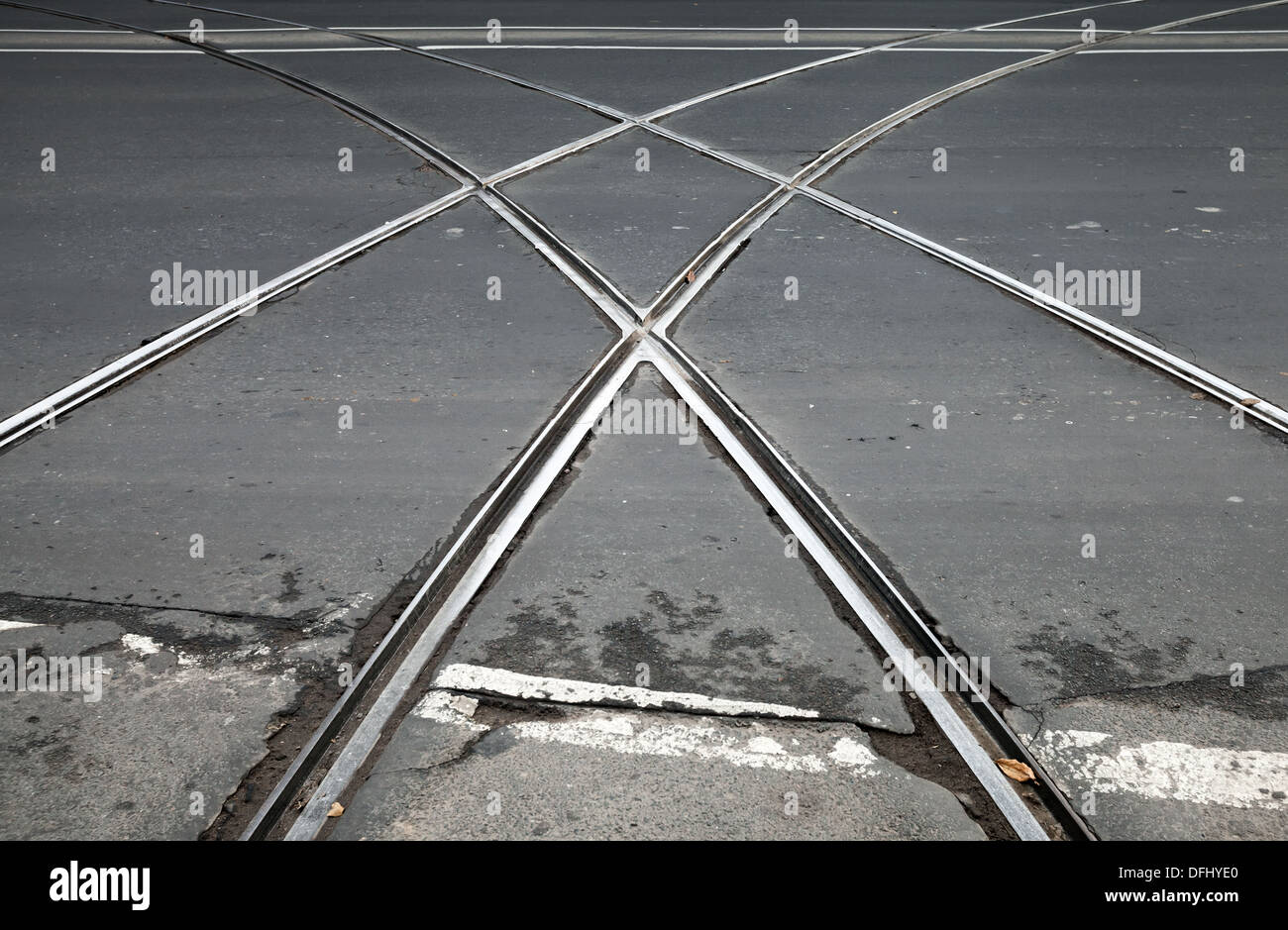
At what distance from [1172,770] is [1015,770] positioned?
1.49 feet

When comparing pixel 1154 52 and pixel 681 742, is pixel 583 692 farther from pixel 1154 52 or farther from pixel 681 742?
pixel 1154 52

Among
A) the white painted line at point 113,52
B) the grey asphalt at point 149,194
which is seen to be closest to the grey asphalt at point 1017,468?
the grey asphalt at point 149,194

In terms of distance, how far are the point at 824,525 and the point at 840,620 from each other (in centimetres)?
63

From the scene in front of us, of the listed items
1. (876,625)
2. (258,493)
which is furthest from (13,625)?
→ (876,625)

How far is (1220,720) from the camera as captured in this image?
11.0ft

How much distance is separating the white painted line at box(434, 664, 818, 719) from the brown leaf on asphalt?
562mm

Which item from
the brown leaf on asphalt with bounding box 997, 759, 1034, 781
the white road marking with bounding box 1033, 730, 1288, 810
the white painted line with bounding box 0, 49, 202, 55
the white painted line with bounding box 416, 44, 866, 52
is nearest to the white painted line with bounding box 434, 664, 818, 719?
the brown leaf on asphalt with bounding box 997, 759, 1034, 781

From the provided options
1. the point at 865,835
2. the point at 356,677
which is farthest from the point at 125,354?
the point at 865,835

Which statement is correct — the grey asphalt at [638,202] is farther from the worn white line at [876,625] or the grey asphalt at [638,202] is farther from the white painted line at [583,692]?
the white painted line at [583,692]

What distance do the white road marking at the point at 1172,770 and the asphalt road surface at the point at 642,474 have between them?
15 millimetres

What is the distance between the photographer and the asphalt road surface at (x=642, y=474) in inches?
125

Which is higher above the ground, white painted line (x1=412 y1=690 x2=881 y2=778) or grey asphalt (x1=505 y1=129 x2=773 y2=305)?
grey asphalt (x1=505 y1=129 x2=773 y2=305)

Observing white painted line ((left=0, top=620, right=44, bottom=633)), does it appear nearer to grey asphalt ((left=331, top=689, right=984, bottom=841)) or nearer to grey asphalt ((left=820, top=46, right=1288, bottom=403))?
grey asphalt ((left=331, top=689, right=984, bottom=841))

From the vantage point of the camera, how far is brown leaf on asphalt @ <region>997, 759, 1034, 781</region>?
10.3 ft
